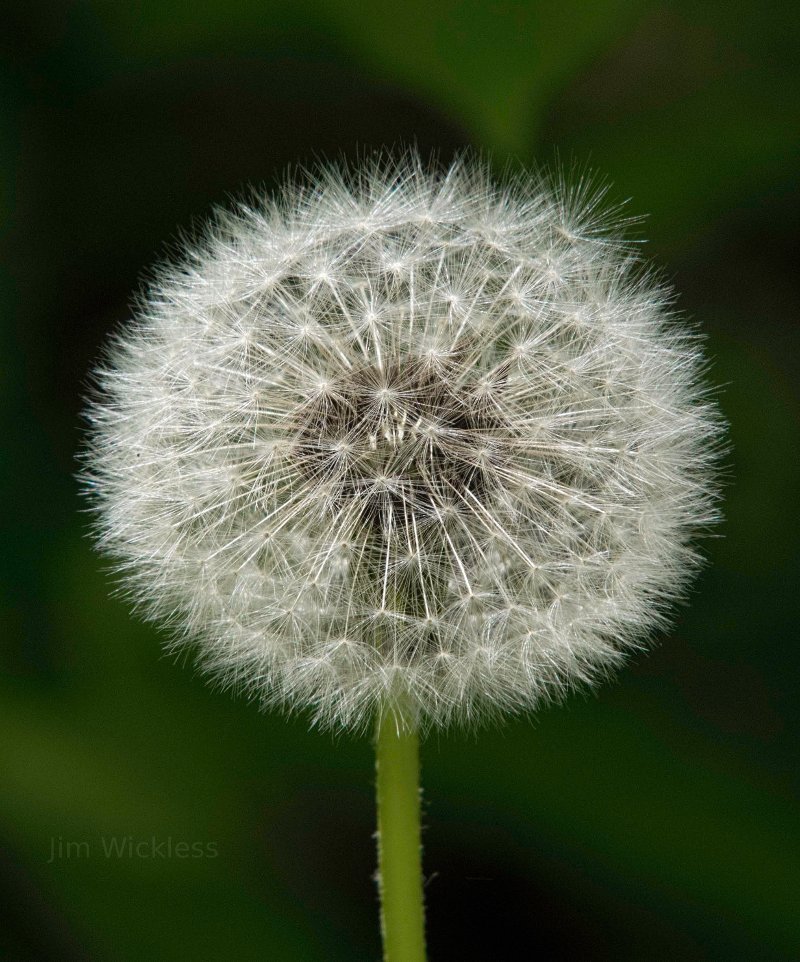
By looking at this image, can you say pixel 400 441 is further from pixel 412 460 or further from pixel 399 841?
pixel 399 841

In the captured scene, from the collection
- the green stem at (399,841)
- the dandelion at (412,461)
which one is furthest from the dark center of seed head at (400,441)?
the green stem at (399,841)

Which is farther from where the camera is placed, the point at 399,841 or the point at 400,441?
the point at 399,841

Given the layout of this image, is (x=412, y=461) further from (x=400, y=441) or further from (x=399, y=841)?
(x=399, y=841)

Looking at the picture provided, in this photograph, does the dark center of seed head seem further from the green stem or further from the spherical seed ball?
the green stem

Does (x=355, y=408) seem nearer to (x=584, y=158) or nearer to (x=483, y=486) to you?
(x=483, y=486)

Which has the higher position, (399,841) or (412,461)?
(412,461)

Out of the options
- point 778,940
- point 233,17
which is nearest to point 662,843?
point 778,940

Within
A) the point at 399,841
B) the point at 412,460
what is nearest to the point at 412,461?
the point at 412,460

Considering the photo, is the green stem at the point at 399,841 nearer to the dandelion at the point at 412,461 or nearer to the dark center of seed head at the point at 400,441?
the dandelion at the point at 412,461
